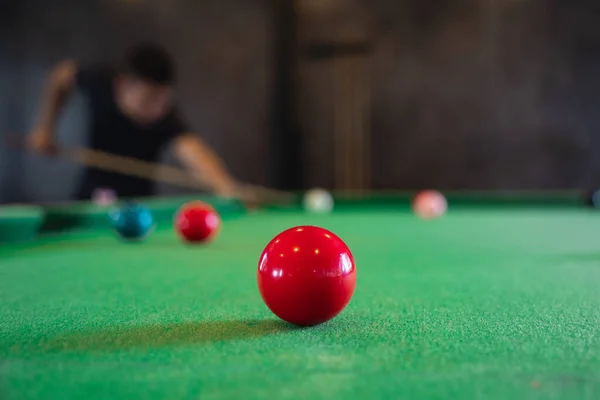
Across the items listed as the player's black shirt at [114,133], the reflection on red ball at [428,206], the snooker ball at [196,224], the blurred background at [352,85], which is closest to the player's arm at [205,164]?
the player's black shirt at [114,133]

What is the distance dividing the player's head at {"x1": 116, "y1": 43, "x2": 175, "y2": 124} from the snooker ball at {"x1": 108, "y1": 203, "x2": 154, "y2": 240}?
83.2 inches

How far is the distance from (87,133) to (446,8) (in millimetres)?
5570

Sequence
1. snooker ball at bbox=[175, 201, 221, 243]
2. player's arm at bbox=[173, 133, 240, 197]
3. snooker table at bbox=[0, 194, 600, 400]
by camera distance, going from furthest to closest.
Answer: player's arm at bbox=[173, 133, 240, 197] < snooker ball at bbox=[175, 201, 221, 243] < snooker table at bbox=[0, 194, 600, 400]

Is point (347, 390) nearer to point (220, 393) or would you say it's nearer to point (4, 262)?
point (220, 393)

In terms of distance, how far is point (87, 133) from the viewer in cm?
806

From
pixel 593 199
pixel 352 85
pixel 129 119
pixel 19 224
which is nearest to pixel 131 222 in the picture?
pixel 19 224

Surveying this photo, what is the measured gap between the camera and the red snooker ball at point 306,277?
1268mm

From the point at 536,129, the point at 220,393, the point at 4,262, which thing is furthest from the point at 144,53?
the point at 536,129

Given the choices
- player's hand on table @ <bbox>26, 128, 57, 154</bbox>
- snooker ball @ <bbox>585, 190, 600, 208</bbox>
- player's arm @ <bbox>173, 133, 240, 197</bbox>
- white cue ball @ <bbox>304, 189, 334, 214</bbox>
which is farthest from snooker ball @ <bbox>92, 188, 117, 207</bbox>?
Result: snooker ball @ <bbox>585, 190, 600, 208</bbox>

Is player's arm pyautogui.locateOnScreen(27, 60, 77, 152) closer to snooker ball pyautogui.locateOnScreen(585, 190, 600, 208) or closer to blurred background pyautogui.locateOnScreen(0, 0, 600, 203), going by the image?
blurred background pyautogui.locateOnScreen(0, 0, 600, 203)

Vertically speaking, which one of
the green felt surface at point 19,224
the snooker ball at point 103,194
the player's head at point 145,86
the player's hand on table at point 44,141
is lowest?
the snooker ball at point 103,194

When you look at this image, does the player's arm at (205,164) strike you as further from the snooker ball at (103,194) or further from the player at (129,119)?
the snooker ball at (103,194)

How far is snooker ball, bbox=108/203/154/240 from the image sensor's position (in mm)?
3115

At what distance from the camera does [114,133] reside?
18.6 ft
